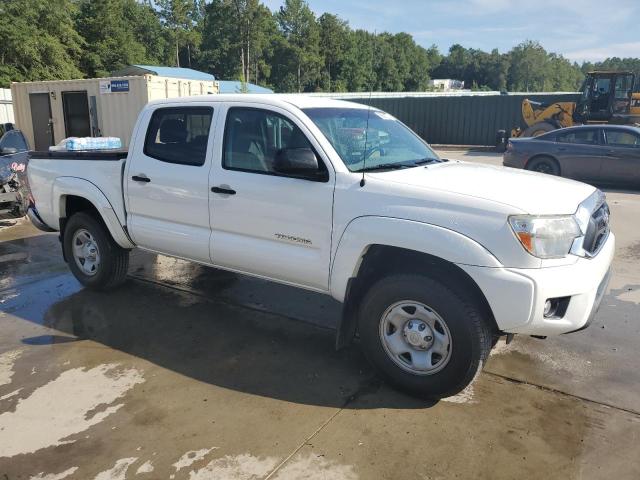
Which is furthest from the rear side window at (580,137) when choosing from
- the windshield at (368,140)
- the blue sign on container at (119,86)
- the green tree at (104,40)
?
the green tree at (104,40)

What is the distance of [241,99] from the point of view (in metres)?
4.38

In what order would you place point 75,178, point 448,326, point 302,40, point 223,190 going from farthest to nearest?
point 302,40 < point 75,178 < point 223,190 < point 448,326

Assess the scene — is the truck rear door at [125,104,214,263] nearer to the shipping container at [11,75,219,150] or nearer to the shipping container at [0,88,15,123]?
the shipping container at [11,75,219,150]

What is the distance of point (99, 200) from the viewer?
523cm

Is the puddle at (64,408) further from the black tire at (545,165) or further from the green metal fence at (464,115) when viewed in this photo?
the green metal fence at (464,115)

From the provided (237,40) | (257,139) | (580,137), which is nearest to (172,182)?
(257,139)

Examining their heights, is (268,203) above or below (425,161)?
below

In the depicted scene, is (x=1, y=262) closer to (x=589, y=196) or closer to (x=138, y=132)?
(x=138, y=132)

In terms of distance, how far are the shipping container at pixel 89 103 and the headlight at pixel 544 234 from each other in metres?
12.3

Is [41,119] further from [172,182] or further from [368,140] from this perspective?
[368,140]

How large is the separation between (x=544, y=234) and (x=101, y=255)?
4.23 m

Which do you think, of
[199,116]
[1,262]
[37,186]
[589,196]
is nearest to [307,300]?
[199,116]

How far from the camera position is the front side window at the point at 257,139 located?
159 inches

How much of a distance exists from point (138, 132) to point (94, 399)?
245 centimetres
